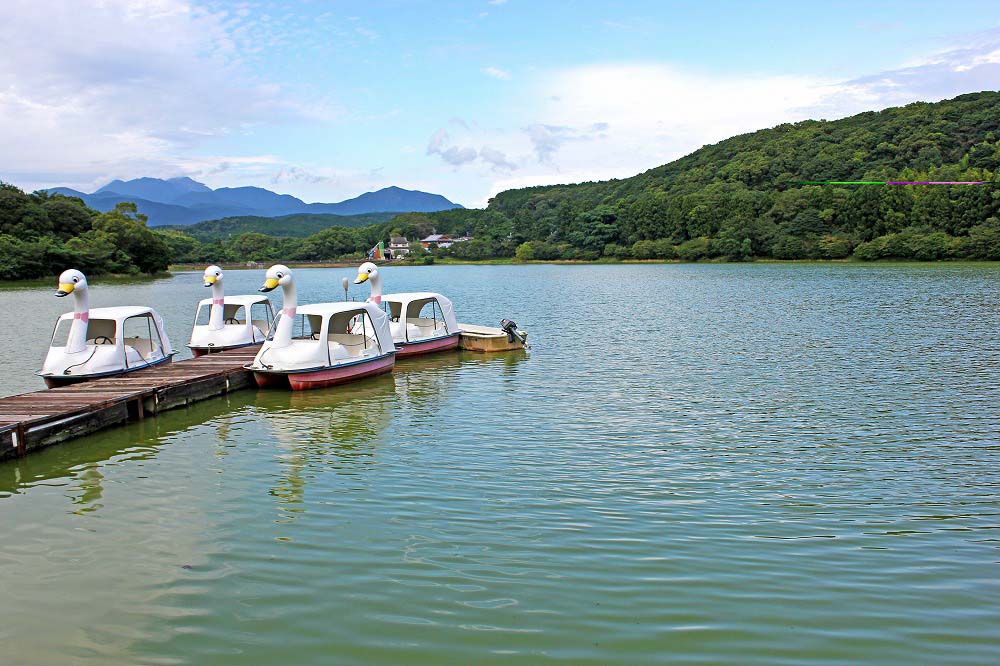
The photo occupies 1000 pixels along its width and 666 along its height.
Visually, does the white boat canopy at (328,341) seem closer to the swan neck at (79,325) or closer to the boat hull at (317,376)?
the boat hull at (317,376)

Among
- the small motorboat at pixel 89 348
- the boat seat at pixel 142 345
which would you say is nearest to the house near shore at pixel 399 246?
the boat seat at pixel 142 345

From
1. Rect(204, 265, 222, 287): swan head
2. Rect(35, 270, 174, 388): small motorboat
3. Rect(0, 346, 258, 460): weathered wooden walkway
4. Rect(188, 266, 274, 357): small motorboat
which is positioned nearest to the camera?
Rect(0, 346, 258, 460): weathered wooden walkway

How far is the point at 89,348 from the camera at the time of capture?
60.4 ft

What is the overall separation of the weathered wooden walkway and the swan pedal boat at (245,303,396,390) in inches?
42.3

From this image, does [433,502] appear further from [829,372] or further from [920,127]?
[920,127]

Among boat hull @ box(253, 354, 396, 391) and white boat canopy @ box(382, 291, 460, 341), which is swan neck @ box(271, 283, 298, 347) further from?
white boat canopy @ box(382, 291, 460, 341)


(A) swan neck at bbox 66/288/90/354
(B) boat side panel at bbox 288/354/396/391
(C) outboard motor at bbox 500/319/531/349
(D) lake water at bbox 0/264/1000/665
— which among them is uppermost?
(A) swan neck at bbox 66/288/90/354

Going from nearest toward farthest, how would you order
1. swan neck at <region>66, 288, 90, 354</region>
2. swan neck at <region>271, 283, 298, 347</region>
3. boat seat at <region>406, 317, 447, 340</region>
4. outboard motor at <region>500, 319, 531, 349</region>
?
swan neck at <region>66, 288, 90, 354</region> → swan neck at <region>271, 283, 298, 347</region> → boat seat at <region>406, 317, 447, 340</region> → outboard motor at <region>500, 319, 531, 349</region>

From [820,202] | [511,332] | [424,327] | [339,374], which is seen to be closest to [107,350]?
[339,374]

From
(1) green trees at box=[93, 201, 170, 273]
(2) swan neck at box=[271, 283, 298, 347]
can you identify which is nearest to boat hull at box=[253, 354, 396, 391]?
(2) swan neck at box=[271, 283, 298, 347]

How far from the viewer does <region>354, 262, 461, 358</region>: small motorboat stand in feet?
82.1

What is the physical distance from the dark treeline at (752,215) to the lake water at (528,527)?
74864 mm

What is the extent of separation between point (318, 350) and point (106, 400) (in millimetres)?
5611

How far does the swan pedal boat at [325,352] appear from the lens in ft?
61.7
